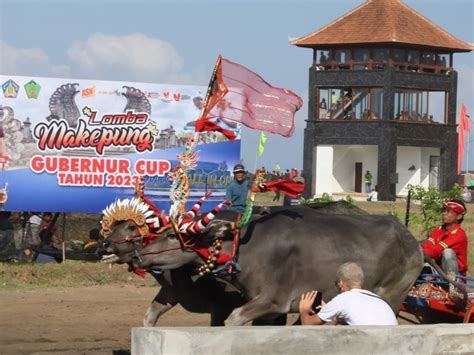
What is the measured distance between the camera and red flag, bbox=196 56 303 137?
11297 mm

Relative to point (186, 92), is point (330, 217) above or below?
below

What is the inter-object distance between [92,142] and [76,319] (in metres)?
4.78

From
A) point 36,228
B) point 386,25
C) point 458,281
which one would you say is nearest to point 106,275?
point 36,228

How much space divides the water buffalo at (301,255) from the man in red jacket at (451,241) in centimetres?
50

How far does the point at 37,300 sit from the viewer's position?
15.8 m

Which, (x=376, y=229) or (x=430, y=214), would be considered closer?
(x=376, y=229)

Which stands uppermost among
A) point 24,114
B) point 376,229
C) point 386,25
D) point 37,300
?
point 386,25

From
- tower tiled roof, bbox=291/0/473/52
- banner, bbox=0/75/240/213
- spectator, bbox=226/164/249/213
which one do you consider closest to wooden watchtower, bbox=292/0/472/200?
tower tiled roof, bbox=291/0/473/52

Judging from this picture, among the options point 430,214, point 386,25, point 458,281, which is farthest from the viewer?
point 386,25

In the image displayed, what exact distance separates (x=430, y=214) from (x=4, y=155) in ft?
26.0

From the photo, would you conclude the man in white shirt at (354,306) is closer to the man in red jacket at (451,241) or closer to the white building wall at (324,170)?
the man in red jacket at (451,241)

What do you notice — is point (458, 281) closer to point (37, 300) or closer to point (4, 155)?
point (37, 300)

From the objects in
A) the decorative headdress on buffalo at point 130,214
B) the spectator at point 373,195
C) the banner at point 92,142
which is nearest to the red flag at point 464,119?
the spectator at point 373,195

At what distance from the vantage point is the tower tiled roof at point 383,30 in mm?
55312
